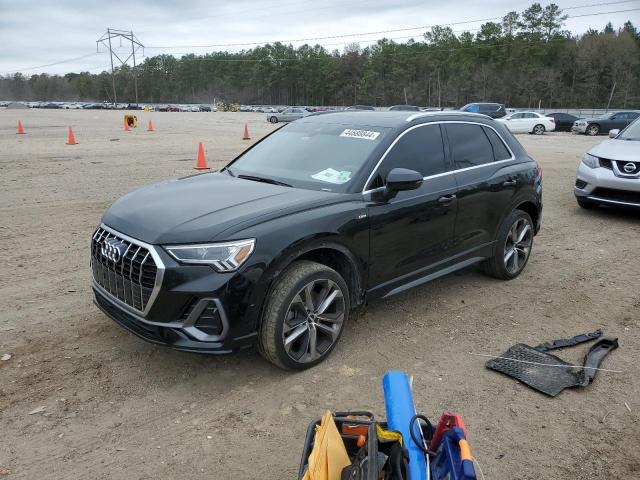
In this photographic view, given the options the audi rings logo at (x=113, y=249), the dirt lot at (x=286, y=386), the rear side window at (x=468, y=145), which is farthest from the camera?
the rear side window at (x=468, y=145)

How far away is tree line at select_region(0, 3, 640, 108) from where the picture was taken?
8294cm

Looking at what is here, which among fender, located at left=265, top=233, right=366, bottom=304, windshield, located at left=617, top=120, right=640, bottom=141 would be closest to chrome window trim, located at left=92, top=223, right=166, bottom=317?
fender, located at left=265, top=233, right=366, bottom=304

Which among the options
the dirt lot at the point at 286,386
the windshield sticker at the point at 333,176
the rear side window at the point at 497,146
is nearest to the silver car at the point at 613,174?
the dirt lot at the point at 286,386

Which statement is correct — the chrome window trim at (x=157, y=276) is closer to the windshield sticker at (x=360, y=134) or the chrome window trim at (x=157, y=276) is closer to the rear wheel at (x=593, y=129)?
the windshield sticker at (x=360, y=134)

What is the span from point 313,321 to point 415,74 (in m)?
112

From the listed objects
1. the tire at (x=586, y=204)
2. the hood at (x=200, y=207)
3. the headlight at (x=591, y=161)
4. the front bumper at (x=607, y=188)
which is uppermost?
the hood at (x=200, y=207)

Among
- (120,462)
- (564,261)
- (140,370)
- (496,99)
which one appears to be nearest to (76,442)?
(120,462)

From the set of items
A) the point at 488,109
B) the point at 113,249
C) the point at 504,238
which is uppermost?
the point at 488,109

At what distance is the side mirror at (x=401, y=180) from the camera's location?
154 inches

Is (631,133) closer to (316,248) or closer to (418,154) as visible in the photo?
(418,154)

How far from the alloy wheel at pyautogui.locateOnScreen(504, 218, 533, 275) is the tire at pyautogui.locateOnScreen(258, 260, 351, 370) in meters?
2.46

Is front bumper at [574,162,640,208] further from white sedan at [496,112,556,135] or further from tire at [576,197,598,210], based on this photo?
white sedan at [496,112,556,135]

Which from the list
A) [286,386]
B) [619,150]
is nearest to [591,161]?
[619,150]

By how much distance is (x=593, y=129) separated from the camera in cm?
3153
